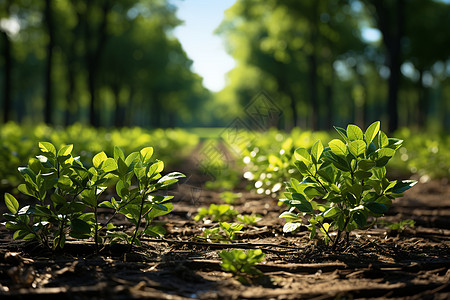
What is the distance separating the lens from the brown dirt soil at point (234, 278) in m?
1.91

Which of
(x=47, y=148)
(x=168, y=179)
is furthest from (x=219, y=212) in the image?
(x=47, y=148)

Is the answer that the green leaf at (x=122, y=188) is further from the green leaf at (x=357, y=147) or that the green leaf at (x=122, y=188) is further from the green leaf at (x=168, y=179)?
the green leaf at (x=357, y=147)

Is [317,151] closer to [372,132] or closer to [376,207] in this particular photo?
[372,132]

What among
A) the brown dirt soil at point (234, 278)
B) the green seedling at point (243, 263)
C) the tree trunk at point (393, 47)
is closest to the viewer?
the brown dirt soil at point (234, 278)

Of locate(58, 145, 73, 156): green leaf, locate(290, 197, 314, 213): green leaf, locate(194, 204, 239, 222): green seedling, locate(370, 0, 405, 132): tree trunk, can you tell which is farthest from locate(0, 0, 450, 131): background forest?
locate(58, 145, 73, 156): green leaf

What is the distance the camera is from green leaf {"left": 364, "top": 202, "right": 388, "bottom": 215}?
2268 mm

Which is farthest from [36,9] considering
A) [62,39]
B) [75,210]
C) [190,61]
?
[75,210]

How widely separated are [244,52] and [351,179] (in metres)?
30.3

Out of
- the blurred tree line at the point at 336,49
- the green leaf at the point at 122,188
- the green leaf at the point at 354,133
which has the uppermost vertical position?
the blurred tree line at the point at 336,49

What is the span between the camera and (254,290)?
77.9 inches

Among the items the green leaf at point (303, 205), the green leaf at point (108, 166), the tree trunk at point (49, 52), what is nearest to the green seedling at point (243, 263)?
the green leaf at point (303, 205)

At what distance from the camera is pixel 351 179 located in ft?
7.80

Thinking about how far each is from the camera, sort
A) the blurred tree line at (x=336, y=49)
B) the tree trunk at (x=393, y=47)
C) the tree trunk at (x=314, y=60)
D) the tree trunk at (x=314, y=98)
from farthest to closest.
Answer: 1. the tree trunk at (x=314, y=98)
2. the tree trunk at (x=314, y=60)
3. the blurred tree line at (x=336, y=49)
4. the tree trunk at (x=393, y=47)

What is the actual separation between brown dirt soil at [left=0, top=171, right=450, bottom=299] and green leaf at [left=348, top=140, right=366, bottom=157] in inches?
27.4
